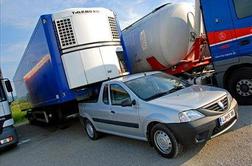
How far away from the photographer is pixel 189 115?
5.70m

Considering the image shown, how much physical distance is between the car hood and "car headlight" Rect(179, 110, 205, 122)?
8 centimetres

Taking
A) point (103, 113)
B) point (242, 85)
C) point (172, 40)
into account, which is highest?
point (172, 40)

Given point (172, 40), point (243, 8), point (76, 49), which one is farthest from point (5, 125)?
point (243, 8)

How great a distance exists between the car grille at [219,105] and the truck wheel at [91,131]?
3637 mm

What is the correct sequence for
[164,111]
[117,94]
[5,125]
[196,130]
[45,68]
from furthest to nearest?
[45,68], [5,125], [117,94], [164,111], [196,130]

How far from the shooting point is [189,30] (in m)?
10.5

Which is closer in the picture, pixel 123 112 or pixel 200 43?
pixel 123 112

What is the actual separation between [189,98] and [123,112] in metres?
1.46

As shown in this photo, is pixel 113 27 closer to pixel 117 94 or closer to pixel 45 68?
pixel 45 68

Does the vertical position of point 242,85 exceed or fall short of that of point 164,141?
it exceeds it

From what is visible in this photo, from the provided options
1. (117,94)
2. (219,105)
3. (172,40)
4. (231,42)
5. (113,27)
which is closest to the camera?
(219,105)

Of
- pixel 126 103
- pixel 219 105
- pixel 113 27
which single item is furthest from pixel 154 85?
pixel 113 27

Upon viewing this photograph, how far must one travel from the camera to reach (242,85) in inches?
336

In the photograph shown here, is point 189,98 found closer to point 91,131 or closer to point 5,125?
point 91,131
